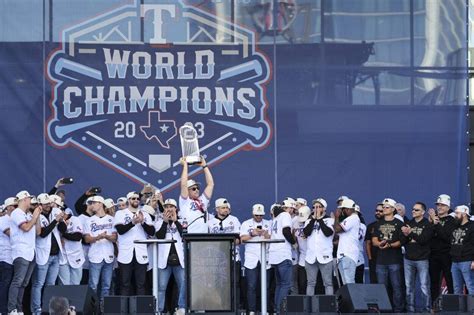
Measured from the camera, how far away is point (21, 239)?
15.9 metres

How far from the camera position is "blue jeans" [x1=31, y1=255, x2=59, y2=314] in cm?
1605

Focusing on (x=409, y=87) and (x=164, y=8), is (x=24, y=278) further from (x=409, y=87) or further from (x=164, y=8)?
(x=409, y=87)

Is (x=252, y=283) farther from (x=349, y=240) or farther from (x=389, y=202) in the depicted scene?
(x=389, y=202)

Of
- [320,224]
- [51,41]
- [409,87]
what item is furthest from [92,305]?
[409,87]

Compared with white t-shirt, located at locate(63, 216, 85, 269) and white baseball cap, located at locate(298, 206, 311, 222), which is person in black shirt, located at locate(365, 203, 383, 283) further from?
white t-shirt, located at locate(63, 216, 85, 269)

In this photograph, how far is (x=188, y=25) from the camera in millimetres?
18812

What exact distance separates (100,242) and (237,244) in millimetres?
1712

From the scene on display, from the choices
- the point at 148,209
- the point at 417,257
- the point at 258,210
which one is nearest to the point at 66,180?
the point at 148,209

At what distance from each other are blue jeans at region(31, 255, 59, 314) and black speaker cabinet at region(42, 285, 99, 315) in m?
1.09

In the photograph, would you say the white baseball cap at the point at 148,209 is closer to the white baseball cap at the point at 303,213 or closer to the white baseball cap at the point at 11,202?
the white baseball cap at the point at 11,202

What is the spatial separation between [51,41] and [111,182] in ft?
6.81

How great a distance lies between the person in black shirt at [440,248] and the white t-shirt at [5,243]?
→ 5.18 m

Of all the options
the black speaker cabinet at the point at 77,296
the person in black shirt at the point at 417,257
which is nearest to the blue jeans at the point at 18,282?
the black speaker cabinet at the point at 77,296

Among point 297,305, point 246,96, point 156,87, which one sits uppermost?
point 156,87
